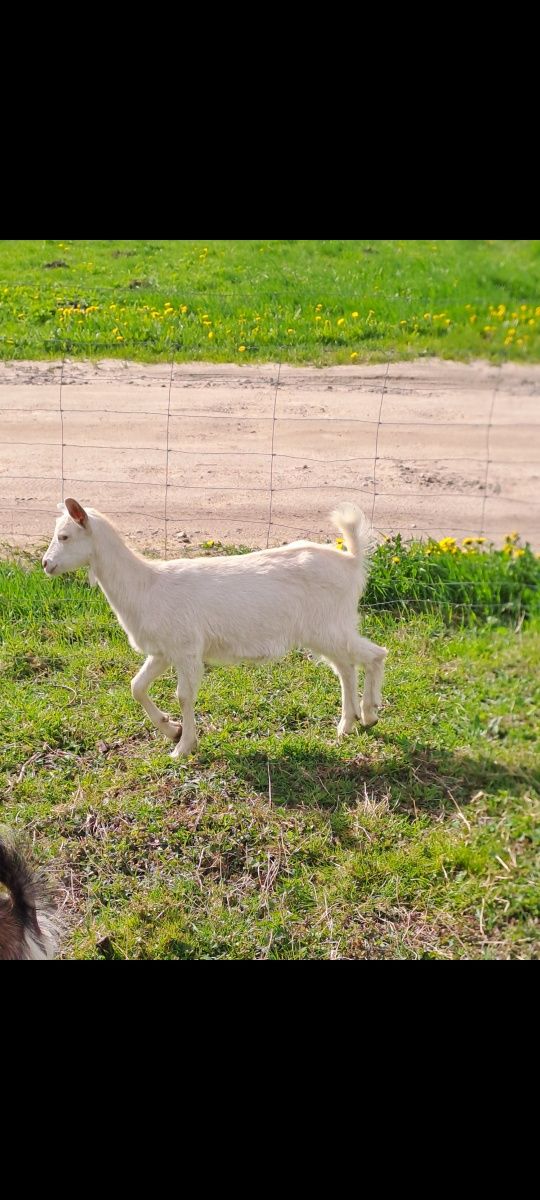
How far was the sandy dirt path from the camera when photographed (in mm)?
5480

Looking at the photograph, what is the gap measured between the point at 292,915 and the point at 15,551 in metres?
3.06

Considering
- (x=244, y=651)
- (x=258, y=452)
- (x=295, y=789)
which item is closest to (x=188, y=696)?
(x=244, y=651)

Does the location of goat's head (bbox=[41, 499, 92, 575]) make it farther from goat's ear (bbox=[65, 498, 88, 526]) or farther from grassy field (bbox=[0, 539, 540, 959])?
grassy field (bbox=[0, 539, 540, 959])

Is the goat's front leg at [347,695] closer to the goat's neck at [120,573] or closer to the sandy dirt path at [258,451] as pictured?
the goat's neck at [120,573]

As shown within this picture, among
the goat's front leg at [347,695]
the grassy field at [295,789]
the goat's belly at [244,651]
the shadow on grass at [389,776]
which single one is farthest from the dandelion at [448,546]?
the goat's belly at [244,651]

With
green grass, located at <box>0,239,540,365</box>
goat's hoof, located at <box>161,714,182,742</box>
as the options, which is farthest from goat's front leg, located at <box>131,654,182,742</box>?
green grass, located at <box>0,239,540,365</box>

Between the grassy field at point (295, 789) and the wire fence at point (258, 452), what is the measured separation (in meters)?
0.78

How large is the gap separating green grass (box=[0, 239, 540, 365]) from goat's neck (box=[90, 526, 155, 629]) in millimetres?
2168

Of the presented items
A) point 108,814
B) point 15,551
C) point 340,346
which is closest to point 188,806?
point 108,814

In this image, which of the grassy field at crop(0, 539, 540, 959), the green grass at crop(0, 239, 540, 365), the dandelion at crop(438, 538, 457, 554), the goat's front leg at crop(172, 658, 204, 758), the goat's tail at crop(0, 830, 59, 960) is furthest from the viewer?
the green grass at crop(0, 239, 540, 365)

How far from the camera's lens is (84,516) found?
339cm

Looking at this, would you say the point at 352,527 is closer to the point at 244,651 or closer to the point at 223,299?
the point at 244,651
